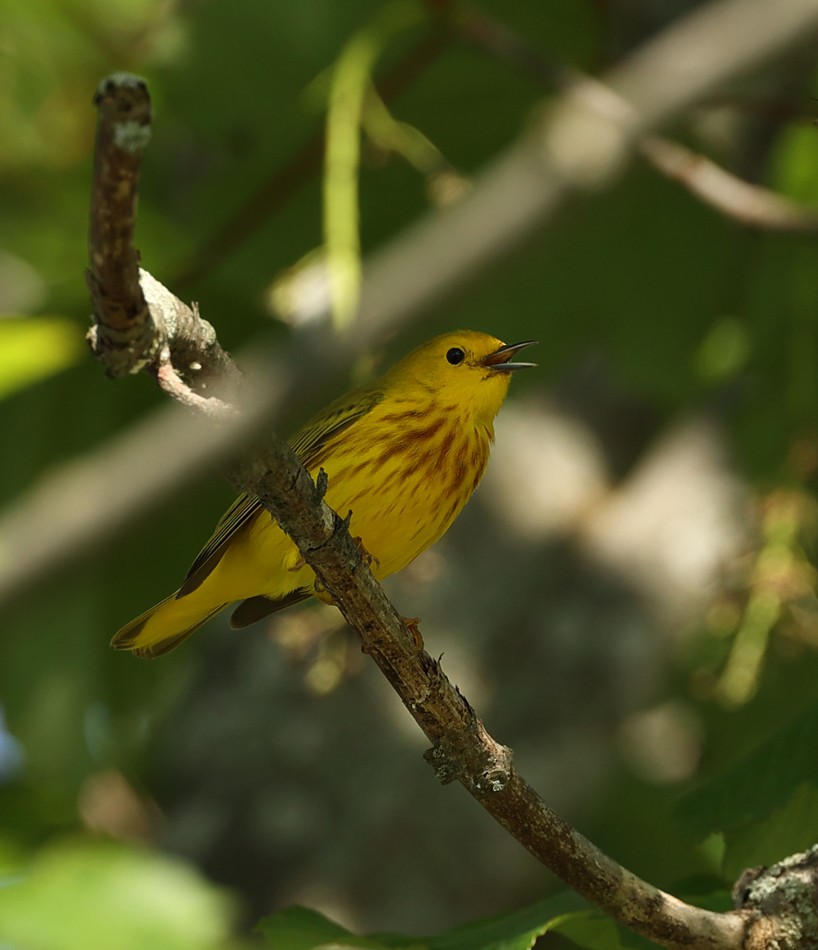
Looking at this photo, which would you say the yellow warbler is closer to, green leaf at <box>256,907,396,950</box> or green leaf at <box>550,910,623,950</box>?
green leaf at <box>256,907,396,950</box>

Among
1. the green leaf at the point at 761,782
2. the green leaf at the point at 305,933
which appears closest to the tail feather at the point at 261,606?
the green leaf at the point at 305,933

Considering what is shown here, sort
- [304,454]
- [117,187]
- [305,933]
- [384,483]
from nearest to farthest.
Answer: [117,187]
[305,933]
[384,483]
[304,454]

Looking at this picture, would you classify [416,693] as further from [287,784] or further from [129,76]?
[287,784]

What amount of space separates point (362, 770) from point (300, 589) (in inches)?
68.2

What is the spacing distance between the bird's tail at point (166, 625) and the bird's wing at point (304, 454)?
0.54ft

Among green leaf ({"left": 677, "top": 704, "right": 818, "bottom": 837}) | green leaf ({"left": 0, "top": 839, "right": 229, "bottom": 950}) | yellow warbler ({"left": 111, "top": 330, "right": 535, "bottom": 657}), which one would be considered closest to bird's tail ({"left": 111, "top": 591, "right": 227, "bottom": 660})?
yellow warbler ({"left": 111, "top": 330, "right": 535, "bottom": 657})

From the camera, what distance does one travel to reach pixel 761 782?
2393 millimetres

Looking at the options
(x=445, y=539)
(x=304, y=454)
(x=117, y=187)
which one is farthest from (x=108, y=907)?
(x=445, y=539)

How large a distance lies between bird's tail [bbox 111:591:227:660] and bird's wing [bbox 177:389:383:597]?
0.54 feet

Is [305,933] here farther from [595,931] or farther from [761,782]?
[761,782]

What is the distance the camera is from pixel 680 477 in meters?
5.54

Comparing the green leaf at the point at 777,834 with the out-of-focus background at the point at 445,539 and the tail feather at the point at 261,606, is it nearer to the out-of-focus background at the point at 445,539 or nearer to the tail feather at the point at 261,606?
the out-of-focus background at the point at 445,539

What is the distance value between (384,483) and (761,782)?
1261mm

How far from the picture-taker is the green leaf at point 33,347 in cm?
351
